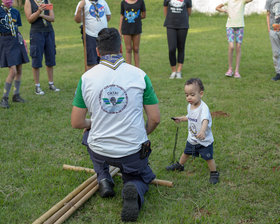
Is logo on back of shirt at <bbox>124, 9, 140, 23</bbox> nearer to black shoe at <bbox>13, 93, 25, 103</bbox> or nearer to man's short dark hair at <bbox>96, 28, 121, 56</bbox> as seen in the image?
black shoe at <bbox>13, 93, 25, 103</bbox>

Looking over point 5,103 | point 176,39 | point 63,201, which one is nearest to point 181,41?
point 176,39

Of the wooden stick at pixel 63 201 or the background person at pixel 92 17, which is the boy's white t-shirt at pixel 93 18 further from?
the wooden stick at pixel 63 201

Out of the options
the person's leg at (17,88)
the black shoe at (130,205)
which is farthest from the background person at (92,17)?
the black shoe at (130,205)

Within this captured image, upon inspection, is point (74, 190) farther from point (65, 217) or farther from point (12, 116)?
point (12, 116)

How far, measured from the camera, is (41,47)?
22.9ft

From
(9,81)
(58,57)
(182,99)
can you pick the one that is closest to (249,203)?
(182,99)

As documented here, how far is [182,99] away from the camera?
21.6 ft

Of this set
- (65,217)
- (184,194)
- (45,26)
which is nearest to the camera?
(65,217)

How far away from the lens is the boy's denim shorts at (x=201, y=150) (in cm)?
370

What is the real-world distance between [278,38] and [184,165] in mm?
5079

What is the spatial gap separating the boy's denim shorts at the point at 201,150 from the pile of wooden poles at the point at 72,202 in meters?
0.46

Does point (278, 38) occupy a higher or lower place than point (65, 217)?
higher

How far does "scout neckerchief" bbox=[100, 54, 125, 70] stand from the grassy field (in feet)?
4.50

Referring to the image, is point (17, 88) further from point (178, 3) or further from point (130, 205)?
point (130, 205)
